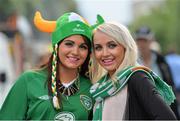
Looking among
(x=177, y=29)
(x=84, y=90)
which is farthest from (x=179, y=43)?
(x=84, y=90)

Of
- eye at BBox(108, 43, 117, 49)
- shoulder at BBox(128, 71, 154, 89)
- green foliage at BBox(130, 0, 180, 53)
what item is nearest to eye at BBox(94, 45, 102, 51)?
eye at BBox(108, 43, 117, 49)

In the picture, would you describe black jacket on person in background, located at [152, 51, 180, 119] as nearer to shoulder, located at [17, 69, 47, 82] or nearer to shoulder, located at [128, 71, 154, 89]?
shoulder, located at [17, 69, 47, 82]

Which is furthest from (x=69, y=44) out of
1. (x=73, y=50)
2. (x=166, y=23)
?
(x=166, y=23)

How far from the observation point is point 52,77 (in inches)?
190

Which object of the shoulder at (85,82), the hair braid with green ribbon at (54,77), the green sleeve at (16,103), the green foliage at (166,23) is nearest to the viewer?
the hair braid with green ribbon at (54,77)

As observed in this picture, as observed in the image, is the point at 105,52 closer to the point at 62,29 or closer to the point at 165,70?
the point at 62,29

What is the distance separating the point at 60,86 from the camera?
484cm

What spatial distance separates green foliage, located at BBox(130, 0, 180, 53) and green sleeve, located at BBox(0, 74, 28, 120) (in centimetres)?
4204

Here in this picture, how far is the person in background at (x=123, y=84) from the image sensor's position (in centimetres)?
390

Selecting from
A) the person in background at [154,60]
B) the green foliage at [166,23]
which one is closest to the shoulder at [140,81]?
the person in background at [154,60]

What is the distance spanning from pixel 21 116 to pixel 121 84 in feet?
3.48

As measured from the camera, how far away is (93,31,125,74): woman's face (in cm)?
427

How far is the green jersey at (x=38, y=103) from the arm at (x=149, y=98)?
82 cm

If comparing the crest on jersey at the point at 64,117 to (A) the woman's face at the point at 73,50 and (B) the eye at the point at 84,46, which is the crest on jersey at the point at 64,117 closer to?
(A) the woman's face at the point at 73,50
